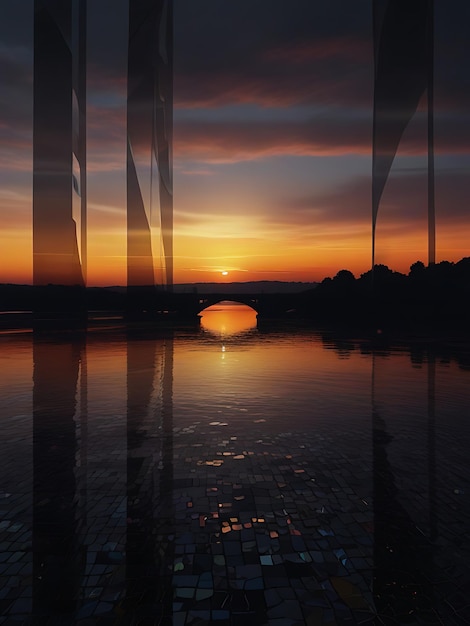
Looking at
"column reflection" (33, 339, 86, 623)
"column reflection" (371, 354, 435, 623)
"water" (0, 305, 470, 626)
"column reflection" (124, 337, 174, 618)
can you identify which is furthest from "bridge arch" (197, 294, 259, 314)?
"column reflection" (371, 354, 435, 623)

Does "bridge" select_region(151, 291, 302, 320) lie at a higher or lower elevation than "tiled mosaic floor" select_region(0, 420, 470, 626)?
higher

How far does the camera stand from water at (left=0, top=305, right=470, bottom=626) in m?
4.18

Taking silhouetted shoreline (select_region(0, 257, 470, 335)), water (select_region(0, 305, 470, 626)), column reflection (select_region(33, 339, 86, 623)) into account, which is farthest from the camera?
silhouetted shoreline (select_region(0, 257, 470, 335))

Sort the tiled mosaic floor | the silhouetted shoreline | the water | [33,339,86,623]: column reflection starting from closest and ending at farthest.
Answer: the tiled mosaic floor < the water < [33,339,86,623]: column reflection < the silhouetted shoreline

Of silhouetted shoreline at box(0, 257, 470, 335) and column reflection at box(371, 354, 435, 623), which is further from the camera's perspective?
silhouetted shoreline at box(0, 257, 470, 335)

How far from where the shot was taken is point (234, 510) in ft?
19.0

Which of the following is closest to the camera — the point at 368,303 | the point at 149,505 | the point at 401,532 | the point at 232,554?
the point at 232,554

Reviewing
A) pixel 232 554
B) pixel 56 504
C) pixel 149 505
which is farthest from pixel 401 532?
pixel 56 504

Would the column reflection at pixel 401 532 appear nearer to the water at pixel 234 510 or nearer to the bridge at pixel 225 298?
the water at pixel 234 510

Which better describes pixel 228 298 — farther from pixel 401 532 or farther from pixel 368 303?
pixel 401 532

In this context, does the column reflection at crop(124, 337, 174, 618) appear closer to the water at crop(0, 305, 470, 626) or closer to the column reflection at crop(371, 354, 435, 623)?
the water at crop(0, 305, 470, 626)

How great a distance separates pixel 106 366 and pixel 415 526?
15.2m

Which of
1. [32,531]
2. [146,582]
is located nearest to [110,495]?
[32,531]

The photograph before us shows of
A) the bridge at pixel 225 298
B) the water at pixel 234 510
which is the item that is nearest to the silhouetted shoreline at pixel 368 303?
the bridge at pixel 225 298
